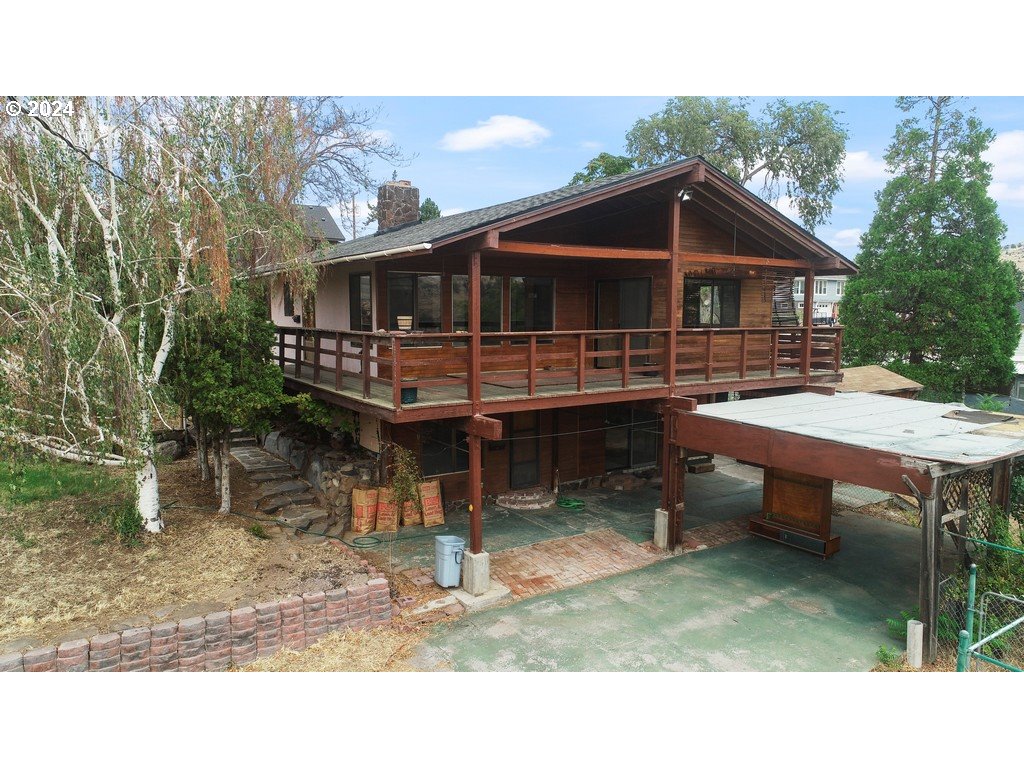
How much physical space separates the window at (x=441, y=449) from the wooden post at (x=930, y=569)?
27.2ft

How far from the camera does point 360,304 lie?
14.3 metres

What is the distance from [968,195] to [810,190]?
14349 millimetres

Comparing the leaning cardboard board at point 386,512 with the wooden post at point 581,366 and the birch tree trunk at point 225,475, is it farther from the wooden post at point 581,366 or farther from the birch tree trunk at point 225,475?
the wooden post at point 581,366

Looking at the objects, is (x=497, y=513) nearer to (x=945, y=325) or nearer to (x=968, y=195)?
(x=945, y=325)

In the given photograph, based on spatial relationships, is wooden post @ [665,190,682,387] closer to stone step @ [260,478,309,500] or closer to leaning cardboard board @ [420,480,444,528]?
leaning cardboard board @ [420,480,444,528]

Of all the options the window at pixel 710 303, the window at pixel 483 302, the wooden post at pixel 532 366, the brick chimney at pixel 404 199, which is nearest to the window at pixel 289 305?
the brick chimney at pixel 404 199

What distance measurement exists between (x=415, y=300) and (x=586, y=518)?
5.89 meters

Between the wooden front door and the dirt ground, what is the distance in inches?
200

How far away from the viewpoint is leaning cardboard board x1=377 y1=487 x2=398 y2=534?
12891mm

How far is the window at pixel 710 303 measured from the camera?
1535 cm

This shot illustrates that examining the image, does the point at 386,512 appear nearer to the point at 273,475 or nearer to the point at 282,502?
the point at 282,502

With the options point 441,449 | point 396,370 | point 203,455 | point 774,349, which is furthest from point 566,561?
point 203,455
